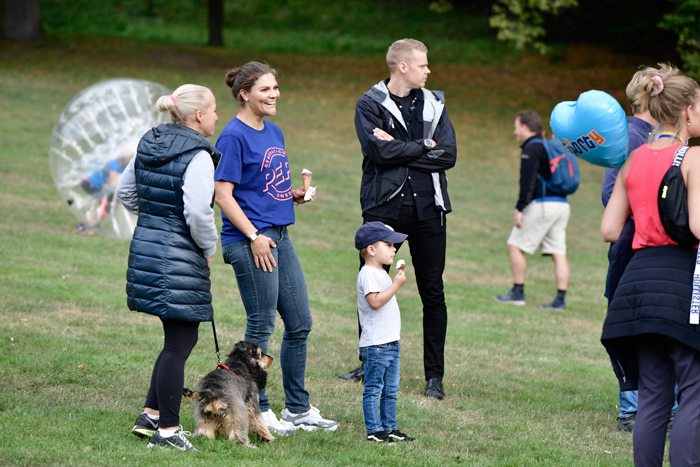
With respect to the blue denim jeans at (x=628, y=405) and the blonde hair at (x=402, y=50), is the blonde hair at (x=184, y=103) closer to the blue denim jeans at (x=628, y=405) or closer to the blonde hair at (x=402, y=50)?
the blonde hair at (x=402, y=50)

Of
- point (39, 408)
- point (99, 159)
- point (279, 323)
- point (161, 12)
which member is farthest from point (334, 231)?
point (161, 12)

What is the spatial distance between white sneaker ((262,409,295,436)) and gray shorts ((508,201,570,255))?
5.77 meters

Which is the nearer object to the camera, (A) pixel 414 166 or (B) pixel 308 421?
(B) pixel 308 421

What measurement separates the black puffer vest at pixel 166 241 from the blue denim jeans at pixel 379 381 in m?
1.01

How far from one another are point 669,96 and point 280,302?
247 centimetres

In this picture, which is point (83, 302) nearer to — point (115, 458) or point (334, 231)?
point (115, 458)

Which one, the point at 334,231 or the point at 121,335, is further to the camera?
the point at 334,231

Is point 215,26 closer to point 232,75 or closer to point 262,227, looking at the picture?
point 232,75

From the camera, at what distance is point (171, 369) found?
13.6 ft

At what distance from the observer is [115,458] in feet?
13.1

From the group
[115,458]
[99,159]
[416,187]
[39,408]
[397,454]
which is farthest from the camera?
[99,159]

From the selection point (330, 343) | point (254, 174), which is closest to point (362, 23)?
point (330, 343)

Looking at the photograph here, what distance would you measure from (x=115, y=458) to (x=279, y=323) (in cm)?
386

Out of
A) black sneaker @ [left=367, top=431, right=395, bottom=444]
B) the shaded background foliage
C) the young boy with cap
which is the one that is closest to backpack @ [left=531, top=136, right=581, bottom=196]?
the young boy with cap
